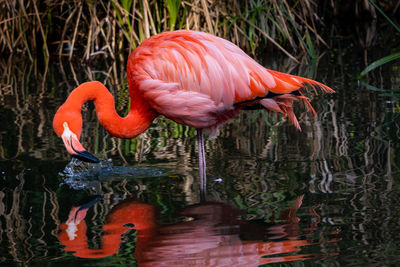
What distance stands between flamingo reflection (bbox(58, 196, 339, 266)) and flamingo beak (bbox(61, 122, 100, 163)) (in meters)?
0.31

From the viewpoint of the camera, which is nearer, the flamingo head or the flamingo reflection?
the flamingo reflection

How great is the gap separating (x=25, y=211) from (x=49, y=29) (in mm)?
7140

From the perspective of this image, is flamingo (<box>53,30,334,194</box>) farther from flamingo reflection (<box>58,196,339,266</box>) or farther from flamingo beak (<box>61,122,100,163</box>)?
flamingo reflection (<box>58,196,339,266</box>)

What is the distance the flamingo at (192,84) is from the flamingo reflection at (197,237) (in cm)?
71

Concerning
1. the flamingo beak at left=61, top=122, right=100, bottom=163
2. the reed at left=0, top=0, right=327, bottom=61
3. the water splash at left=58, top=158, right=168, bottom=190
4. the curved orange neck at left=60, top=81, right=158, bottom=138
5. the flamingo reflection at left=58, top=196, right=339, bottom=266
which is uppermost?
the reed at left=0, top=0, right=327, bottom=61

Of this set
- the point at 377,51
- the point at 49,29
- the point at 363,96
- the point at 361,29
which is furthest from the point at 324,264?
the point at 361,29

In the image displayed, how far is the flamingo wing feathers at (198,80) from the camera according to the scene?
4383mm

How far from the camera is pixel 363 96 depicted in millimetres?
6840

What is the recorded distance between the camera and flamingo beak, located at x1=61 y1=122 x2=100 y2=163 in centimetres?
406

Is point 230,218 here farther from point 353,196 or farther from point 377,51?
point 377,51

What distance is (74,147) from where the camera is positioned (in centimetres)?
408

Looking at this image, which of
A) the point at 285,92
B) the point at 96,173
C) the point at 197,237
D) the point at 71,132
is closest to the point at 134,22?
the point at 96,173

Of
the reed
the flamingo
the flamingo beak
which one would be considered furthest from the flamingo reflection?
the reed

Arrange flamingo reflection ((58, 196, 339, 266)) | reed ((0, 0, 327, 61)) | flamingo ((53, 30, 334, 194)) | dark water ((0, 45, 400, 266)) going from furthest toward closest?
reed ((0, 0, 327, 61)), flamingo ((53, 30, 334, 194)), dark water ((0, 45, 400, 266)), flamingo reflection ((58, 196, 339, 266))
